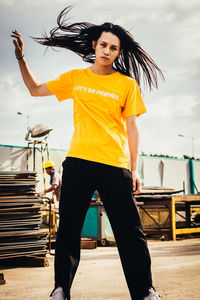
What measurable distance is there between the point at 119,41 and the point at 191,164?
2056 centimetres

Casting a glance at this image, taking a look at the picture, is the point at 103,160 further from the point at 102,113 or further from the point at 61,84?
the point at 61,84

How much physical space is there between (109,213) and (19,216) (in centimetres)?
298

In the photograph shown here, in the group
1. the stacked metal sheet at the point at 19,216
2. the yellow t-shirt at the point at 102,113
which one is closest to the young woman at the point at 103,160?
the yellow t-shirt at the point at 102,113

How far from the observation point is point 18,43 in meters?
2.47

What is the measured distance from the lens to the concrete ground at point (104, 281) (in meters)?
2.90

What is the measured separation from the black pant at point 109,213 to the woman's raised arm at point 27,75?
0.63 meters

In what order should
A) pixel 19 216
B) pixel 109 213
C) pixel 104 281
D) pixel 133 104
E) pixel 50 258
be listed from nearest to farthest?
pixel 109 213 < pixel 133 104 < pixel 104 281 < pixel 19 216 < pixel 50 258

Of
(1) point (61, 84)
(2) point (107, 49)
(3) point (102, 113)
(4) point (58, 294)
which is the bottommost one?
(4) point (58, 294)

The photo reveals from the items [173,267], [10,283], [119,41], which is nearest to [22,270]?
[10,283]

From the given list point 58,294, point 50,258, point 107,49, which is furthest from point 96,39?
point 50,258

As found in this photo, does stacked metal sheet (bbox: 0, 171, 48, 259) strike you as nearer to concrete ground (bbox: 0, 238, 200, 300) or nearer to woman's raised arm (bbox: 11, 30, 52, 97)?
concrete ground (bbox: 0, 238, 200, 300)

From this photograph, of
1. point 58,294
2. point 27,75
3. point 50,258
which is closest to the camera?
point 58,294

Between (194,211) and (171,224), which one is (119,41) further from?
(194,211)

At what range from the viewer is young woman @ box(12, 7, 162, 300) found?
2166 mm
